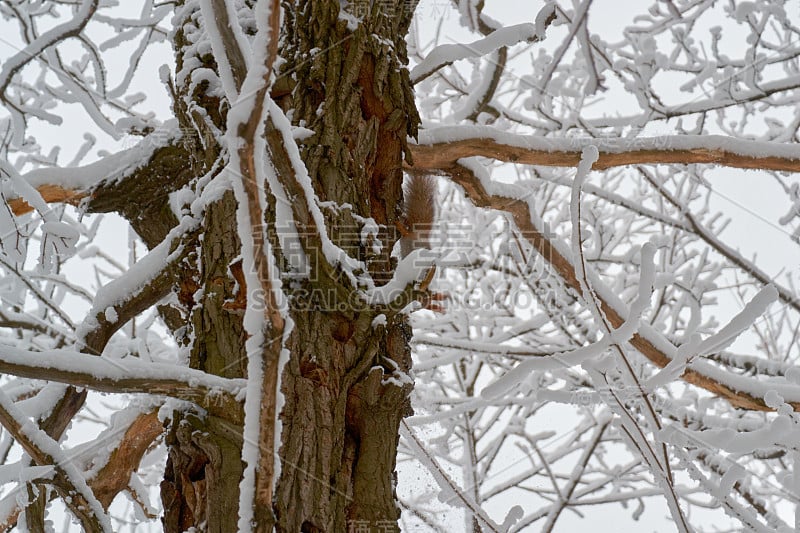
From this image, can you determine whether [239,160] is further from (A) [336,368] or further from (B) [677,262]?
(B) [677,262]

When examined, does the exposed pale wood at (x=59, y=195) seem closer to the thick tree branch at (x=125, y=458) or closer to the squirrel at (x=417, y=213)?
the thick tree branch at (x=125, y=458)

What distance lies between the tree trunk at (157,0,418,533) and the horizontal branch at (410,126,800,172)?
47cm

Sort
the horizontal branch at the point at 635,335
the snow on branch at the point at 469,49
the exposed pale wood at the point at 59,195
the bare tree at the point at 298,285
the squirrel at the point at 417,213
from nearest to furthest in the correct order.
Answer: the bare tree at the point at 298,285 → the squirrel at the point at 417,213 → the snow on branch at the point at 469,49 → the exposed pale wood at the point at 59,195 → the horizontal branch at the point at 635,335

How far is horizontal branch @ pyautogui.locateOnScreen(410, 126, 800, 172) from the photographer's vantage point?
1.86m

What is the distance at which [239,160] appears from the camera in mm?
657

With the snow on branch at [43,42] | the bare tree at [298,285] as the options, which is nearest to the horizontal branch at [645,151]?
the bare tree at [298,285]

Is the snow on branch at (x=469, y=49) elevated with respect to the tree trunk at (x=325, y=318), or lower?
elevated

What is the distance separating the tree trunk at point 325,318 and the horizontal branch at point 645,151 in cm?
47

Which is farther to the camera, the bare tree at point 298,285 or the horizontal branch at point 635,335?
the horizontal branch at point 635,335

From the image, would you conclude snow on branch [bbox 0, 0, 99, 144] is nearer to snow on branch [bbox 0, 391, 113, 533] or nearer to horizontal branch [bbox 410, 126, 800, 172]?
horizontal branch [bbox 410, 126, 800, 172]

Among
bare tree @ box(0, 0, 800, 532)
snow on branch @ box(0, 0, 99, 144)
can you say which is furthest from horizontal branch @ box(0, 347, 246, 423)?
snow on branch @ box(0, 0, 99, 144)

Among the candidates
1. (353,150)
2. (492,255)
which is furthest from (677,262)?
(353,150)

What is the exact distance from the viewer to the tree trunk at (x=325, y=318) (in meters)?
1.08

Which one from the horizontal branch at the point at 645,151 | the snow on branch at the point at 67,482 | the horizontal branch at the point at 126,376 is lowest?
the snow on branch at the point at 67,482
